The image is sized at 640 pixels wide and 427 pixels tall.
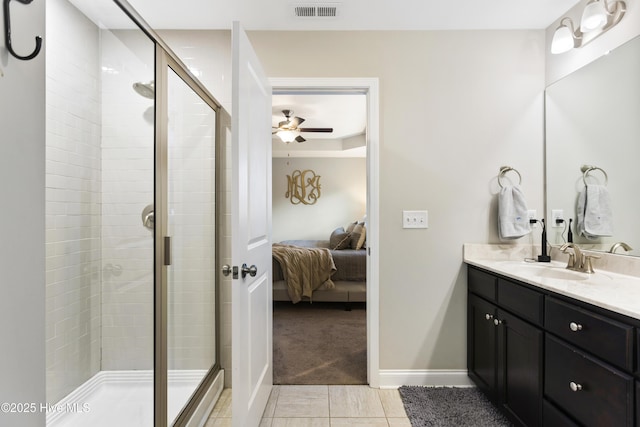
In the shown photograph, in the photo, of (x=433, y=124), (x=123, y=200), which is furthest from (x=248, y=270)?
(x=433, y=124)

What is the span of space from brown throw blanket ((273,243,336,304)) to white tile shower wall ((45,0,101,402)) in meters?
2.23

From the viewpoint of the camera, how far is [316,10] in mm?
1980

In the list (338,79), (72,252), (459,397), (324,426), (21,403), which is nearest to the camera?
(21,403)

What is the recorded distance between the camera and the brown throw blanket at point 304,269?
12.4ft

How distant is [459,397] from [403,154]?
1.61 m

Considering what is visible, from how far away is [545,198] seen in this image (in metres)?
2.19

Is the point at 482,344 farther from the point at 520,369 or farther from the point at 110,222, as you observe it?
the point at 110,222

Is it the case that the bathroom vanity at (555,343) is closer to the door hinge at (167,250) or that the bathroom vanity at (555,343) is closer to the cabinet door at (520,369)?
the cabinet door at (520,369)

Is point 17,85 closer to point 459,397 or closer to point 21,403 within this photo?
point 21,403

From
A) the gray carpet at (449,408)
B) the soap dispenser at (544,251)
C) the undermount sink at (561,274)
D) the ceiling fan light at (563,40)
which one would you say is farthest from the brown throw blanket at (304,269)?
the ceiling fan light at (563,40)

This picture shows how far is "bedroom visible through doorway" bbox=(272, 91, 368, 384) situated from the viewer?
260 centimetres

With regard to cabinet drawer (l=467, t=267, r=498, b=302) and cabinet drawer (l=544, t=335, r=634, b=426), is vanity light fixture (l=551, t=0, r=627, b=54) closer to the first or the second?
cabinet drawer (l=467, t=267, r=498, b=302)

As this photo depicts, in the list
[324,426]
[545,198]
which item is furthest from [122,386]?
[545,198]

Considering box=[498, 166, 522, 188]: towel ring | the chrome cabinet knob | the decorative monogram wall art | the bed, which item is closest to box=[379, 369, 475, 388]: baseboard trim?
the chrome cabinet knob
